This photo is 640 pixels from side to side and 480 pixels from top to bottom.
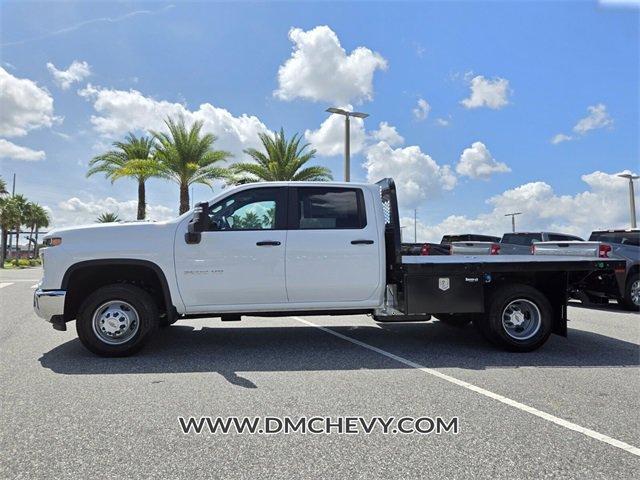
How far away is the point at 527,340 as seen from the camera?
6.13m

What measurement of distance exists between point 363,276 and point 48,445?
367 cm

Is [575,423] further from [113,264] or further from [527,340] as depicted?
[113,264]

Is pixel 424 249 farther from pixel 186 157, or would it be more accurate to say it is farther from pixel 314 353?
pixel 186 157

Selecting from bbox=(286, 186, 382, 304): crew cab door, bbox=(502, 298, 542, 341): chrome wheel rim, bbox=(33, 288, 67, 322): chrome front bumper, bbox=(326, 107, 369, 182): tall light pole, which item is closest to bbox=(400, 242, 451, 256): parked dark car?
bbox=(286, 186, 382, 304): crew cab door

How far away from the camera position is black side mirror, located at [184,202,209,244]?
559 centimetres

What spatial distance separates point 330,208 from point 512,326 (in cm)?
274

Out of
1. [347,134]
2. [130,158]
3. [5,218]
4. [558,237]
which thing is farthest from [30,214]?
[558,237]

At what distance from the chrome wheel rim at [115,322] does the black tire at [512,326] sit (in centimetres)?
429

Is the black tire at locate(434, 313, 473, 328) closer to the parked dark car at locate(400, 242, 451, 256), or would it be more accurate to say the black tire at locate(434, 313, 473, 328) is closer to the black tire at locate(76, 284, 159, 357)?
the parked dark car at locate(400, 242, 451, 256)

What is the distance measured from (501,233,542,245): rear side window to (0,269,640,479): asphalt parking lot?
258 inches

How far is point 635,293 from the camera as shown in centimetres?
1063

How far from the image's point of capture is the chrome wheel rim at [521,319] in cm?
618

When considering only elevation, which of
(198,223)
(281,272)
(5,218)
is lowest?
(281,272)

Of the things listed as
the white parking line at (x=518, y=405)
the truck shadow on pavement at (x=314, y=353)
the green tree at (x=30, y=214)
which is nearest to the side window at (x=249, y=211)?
the truck shadow on pavement at (x=314, y=353)
